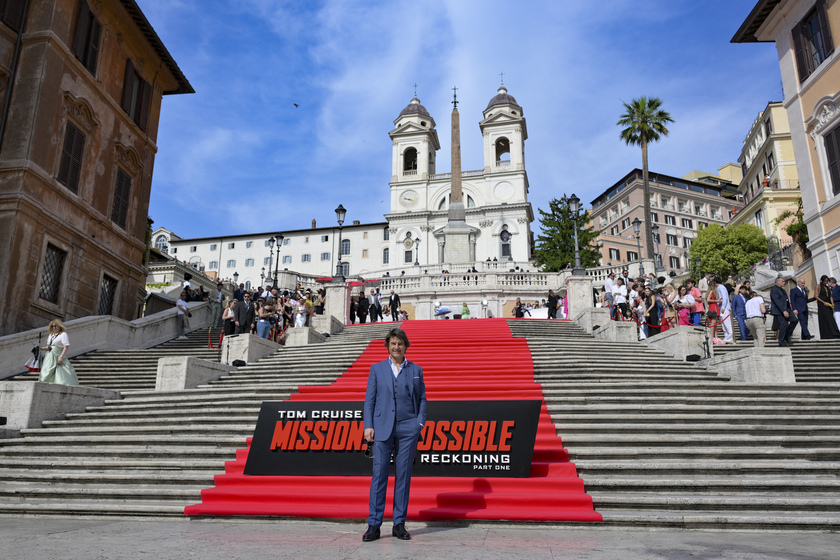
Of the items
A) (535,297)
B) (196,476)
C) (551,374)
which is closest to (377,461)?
(196,476)

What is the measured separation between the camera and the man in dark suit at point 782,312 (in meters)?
13.6

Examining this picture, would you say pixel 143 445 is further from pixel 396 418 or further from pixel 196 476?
pixel 396 418

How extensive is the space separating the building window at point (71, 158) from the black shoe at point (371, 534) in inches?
708

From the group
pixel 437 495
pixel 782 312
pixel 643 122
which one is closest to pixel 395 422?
pixel 437 495

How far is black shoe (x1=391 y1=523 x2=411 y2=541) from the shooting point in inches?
200

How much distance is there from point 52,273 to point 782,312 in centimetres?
2056

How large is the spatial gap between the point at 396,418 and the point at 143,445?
5.04m

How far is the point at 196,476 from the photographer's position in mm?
7285

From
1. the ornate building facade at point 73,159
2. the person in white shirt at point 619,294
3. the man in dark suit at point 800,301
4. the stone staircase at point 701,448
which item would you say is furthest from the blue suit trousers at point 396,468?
the person in white shirt at point 619,294

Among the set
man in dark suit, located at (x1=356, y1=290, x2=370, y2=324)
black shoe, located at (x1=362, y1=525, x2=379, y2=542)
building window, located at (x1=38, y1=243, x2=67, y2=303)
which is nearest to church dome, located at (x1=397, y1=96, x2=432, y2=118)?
man in dark suit, located at (x1=356, y1=290, x2=370, y2=324)

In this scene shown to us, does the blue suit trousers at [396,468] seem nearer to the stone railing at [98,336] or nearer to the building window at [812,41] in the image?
the stone railing at [98,336]

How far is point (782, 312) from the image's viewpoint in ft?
44.3

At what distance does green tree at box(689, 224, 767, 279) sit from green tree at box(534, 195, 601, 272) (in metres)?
10.7

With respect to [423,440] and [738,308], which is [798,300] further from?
[423,440]
